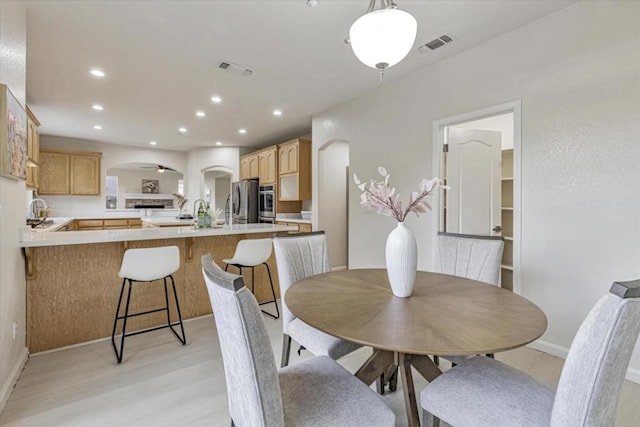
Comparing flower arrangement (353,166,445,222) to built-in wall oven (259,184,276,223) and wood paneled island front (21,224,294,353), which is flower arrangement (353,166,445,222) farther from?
built-in wall oven (259,184,276,223)

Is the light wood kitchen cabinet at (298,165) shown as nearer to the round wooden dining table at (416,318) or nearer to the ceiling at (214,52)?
the ceiling at (214,52)

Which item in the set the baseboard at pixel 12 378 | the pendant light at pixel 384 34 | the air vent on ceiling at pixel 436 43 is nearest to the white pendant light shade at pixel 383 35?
the pendant light at pixel 384 34

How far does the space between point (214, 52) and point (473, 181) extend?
298 centimetres

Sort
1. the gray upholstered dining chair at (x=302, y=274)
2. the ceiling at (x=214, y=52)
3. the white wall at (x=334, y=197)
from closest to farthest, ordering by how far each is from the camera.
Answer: the gray upholstered dining chair at (x=302, y=274)
the ceiling at (x=214, y=52)
the white wall at (x=334, y=197)

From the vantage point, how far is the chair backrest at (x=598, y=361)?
79 cm

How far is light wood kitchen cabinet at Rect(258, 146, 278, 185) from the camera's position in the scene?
605cm

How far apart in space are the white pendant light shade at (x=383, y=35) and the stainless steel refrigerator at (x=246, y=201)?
211 inches

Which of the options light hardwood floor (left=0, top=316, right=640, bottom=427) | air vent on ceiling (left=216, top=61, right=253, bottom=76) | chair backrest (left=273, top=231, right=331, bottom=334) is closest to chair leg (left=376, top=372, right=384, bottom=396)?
light hardwood floor (left=0, top=316, right=640, bottom=427)

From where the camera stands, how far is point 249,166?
272 inches

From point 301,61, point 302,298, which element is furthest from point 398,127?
point 302,298

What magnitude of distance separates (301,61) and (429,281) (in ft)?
8.27

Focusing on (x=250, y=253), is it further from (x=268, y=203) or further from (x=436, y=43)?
(x=268, y=203)

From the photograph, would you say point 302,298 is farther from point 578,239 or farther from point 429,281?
point 578,239

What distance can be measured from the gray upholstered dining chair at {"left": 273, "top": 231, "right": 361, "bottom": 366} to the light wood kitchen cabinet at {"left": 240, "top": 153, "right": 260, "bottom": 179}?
472 centimetres
